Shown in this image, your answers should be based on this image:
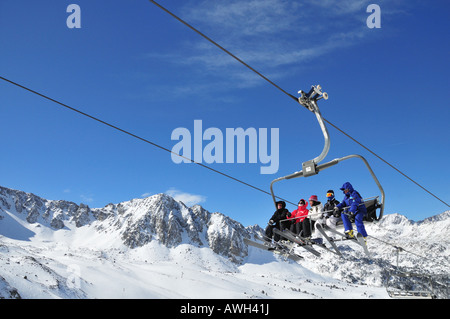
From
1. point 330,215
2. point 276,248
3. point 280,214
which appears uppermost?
point 280,214

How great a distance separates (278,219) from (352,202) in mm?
3557

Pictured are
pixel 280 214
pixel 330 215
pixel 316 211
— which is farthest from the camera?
pixel 280 214

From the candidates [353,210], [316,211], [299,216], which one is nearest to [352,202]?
[353,210]

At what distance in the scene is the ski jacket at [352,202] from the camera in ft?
40.6

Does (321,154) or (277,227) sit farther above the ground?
(321,154)

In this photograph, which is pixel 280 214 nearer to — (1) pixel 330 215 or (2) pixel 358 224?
(1) pixel 330 215

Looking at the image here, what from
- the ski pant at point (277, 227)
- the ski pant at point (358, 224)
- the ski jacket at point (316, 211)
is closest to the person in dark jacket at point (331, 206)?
the ski jacket at point (316, 211)

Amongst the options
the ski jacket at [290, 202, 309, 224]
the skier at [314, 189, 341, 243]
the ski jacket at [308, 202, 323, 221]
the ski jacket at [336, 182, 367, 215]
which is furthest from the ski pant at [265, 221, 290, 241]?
the ski jacket at [336, 182, 367, 215]

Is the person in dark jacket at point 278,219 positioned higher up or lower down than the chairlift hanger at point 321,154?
lower down

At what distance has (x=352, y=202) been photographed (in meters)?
12.5

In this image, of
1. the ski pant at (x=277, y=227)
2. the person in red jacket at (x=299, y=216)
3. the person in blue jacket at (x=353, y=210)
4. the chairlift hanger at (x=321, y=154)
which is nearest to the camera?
the chairlift hanger at (x=321, y=154)

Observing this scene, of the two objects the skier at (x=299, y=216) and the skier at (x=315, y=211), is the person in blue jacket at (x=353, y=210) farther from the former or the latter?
the skier at (x=299, y=216)

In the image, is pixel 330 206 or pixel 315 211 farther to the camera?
pixel 315 211

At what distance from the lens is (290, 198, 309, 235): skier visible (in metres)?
14.4
